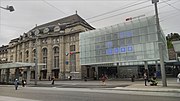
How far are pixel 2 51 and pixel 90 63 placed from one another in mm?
70543

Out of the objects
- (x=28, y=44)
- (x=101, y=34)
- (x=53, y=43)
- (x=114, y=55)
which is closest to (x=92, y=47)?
(x=101, y=34)

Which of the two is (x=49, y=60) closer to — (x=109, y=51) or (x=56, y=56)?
(x=56, y=56)

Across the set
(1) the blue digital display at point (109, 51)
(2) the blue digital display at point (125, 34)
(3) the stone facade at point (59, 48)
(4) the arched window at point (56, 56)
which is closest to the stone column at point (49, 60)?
(3) the stone facade at point (59, 48)

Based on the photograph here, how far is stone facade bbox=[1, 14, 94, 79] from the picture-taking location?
6319 centimetres

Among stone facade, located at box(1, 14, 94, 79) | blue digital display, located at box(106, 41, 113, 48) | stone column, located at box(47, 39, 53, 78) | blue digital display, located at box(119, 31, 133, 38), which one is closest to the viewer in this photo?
blue digital display, located at box(119, 31, 133, 38)

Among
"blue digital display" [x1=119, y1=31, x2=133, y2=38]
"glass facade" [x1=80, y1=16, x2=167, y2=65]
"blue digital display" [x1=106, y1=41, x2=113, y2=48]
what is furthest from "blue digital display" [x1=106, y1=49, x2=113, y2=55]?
"blue digital display" [x1=119, y1=31, x2=133, y2=38]

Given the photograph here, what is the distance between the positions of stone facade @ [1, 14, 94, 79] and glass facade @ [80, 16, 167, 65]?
622 cm

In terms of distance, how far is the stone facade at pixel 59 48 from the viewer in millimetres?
63188

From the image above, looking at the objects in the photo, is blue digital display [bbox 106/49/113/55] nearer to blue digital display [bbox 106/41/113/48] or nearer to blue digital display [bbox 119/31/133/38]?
blue digital display [bbox 106/41/113/48]

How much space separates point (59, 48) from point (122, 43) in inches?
1095

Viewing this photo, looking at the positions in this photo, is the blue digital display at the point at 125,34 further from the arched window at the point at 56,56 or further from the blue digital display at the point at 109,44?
the arched window at the point at 56,56

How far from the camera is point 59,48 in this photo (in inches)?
2675

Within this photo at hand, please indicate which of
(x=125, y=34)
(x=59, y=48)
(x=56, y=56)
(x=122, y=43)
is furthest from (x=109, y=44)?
(x=56, y=56)

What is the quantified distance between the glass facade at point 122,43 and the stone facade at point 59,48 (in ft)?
20.4
